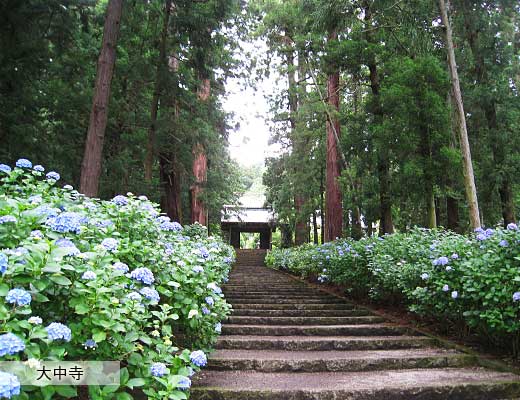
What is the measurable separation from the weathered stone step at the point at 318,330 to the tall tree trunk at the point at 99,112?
3.67 m

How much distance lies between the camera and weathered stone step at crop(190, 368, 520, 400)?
3004mm

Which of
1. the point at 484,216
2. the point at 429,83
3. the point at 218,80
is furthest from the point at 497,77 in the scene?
the point at 218,80

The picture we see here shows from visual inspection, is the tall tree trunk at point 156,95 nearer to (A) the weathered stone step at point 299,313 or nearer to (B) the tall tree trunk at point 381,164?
(B) the tall tree trunk at point 381,164

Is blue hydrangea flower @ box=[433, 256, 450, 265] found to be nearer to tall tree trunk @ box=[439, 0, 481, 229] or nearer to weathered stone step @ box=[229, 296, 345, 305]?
tall tree trunk @ box=[439, 0, 481, 229]

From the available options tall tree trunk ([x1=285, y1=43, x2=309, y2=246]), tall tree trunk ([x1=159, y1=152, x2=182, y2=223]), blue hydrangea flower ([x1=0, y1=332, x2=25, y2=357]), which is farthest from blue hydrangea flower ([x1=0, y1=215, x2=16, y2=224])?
tall tree trunk ([x1=285, y1=43, x2=309, y2=246])

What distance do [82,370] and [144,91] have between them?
11.7 meters

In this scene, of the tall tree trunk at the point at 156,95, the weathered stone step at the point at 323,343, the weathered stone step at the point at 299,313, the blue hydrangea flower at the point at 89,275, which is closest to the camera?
the blue hydrangea flower at the point at 89,275

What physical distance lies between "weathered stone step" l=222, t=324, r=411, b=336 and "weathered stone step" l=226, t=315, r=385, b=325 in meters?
0.38

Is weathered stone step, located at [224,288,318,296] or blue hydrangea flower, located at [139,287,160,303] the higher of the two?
blue hydrangea flower, located at [139,287,160,303]

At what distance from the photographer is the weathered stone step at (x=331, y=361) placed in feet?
12.0

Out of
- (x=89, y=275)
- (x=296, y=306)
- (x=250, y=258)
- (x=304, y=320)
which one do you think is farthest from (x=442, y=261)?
(x=250, y=258)

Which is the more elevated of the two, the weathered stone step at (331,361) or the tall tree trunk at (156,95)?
the tall tree trunk at (156,95)

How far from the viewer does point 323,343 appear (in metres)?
4.34

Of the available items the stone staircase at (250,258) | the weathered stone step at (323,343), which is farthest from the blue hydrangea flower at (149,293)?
the stone staircase at (250,258)
